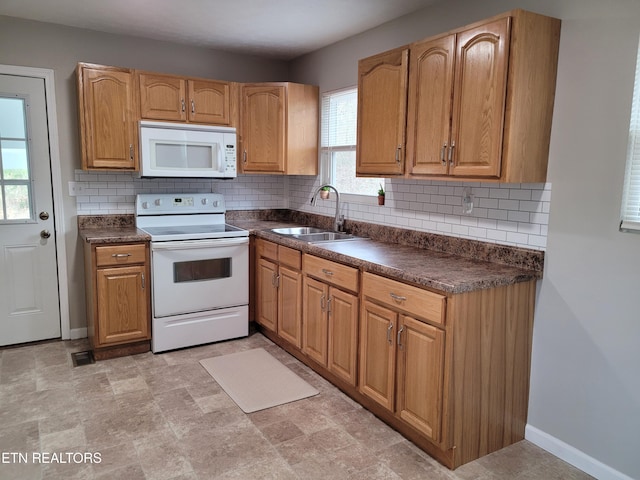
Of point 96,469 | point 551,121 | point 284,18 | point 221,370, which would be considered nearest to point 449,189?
point 551,121

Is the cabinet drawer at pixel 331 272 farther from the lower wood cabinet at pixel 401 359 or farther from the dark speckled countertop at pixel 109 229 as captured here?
the dark speckled countertop at pixel 109 229

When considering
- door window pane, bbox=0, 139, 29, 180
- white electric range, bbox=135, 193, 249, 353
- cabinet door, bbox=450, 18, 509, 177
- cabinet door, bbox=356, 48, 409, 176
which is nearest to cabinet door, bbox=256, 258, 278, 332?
white electric range, bbox=135, 193, 249, 353

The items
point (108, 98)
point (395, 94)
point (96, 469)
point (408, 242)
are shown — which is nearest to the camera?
point (96, 469)

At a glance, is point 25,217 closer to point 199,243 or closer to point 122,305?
point 122,305

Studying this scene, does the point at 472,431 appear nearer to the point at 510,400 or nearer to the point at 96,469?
the point at 510,400

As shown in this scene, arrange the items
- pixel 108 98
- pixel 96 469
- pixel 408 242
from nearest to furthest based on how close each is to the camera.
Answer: pixel 96 469 → pixel 408 242 → pixel 108 98

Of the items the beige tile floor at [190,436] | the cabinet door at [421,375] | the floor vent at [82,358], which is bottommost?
the beige tile floor at [190,436]

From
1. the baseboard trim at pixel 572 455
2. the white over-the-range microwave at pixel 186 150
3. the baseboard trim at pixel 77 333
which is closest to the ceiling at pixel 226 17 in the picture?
the white over-the-range microwave at pixel 186 150

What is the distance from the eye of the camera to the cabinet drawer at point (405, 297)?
2227mm

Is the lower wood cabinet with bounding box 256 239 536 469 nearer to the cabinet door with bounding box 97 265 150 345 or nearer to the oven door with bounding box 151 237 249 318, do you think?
the oven door with bounding box 151 237 249 318

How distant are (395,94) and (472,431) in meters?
1.93

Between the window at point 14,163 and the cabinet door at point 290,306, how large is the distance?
6.90ft

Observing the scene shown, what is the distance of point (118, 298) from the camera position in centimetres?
352

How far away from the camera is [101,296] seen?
3.46 meters
